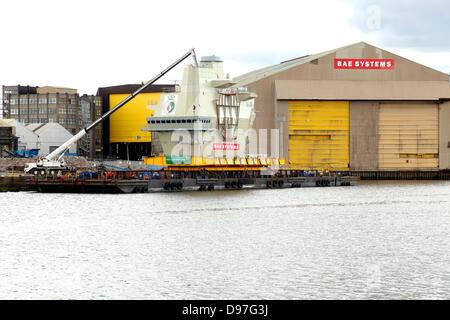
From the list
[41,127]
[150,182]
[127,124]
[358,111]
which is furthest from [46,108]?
[150,182]

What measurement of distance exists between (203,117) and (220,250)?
39.9m

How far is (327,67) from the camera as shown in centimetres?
10681

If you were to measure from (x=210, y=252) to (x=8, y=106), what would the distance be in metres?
145

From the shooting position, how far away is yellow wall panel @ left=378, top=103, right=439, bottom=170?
107375mm

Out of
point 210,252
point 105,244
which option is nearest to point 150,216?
point 105,244

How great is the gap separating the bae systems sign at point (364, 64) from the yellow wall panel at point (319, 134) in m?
6.39

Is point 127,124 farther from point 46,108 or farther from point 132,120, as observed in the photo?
point 46,108

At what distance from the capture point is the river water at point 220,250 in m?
24.7

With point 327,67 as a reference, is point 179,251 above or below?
below

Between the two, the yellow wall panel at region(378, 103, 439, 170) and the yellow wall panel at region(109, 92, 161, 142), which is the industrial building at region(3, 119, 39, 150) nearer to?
the yellow wall panel at region(109, 92, 161, 142)

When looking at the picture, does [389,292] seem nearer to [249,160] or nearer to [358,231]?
[358,231]

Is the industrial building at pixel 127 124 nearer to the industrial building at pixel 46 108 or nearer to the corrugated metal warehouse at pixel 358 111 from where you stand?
the industrial building at pixel 46 108

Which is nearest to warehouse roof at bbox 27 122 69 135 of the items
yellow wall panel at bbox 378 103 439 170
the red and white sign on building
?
yellow wall panel at bbox 378 103 439 170

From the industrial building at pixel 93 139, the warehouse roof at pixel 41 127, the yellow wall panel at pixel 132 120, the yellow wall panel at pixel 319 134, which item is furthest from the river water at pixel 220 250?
the industrial building at pixel 93 139
